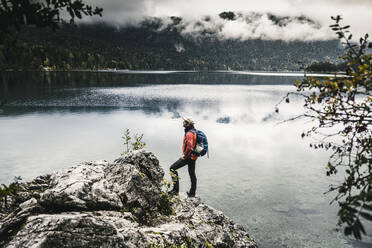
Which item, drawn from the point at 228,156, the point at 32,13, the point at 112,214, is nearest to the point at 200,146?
the point at 112,214

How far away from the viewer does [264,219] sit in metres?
11.9

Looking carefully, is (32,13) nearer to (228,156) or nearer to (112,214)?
(112,214)

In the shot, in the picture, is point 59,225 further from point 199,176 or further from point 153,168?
point 199,176

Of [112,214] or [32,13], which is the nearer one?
[32,13]

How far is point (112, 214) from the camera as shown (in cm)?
657

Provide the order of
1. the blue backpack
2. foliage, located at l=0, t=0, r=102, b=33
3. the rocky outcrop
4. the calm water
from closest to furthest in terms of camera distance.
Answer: foliage, located at l=0, t=0, r=102, b=33
the rocky outcrop
the blue backpack
the calm water

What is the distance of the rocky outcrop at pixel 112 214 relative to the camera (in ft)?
16.5

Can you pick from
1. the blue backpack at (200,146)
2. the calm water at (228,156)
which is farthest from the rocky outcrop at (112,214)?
the calm water at (228,156)

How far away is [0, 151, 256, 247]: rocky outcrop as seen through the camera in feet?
16.5

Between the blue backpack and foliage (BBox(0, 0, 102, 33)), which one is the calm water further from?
foliage (BBox(0, 0, 102, 33))

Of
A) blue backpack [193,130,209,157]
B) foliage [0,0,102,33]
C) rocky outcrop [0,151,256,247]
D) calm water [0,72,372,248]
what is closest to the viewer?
foliage [0,0,102,33]

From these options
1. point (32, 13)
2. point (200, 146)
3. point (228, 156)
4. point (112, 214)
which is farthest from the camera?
point (228, 156)

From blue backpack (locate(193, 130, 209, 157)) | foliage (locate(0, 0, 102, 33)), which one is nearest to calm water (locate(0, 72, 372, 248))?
blue backpack (locate(193, 130, 209, 157))

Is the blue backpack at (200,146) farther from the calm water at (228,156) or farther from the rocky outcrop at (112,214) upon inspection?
the calm water at (228,156)
